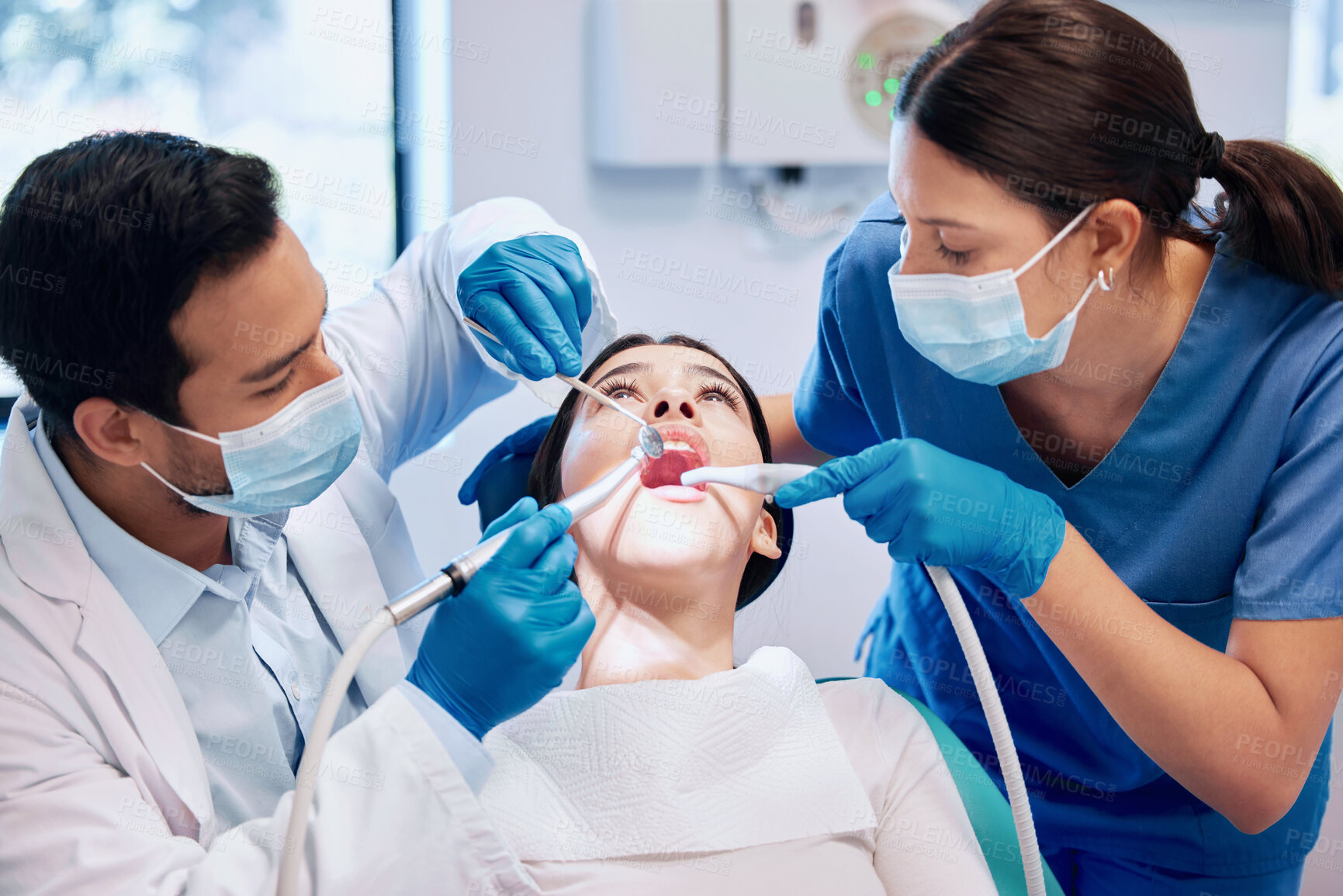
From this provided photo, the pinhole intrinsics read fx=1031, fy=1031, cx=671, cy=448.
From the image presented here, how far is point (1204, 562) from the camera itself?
4.50 feet

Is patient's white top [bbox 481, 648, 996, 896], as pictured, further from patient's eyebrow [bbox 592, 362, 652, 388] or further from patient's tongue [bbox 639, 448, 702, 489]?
patient's eyebrow [bbox 592, 362, 652, 388]

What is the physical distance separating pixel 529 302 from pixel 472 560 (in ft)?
1.67

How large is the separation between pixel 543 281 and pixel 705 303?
92 centimetres

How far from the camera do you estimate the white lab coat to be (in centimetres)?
104

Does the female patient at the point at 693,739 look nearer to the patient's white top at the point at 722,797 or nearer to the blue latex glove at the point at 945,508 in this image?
the patient's white top at the point at 722,797

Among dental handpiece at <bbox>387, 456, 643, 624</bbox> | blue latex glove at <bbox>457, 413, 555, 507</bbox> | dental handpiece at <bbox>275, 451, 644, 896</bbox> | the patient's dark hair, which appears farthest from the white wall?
dental handpiece at <bbox>275, 451, 644, 896</bbox>

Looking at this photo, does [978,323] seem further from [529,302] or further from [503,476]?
[503,476]

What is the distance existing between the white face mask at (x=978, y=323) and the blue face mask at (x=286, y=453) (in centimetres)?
75

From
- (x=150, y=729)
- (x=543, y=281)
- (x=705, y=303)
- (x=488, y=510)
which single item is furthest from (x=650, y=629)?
(x=705, y=303)

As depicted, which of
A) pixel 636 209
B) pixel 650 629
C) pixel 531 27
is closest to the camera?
pixel 650 629

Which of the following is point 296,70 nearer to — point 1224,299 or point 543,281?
point 543,281

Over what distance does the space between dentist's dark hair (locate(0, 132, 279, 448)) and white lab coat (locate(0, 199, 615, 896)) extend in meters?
0.15

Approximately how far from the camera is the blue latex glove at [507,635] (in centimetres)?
114

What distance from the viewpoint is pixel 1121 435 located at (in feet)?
4.62
